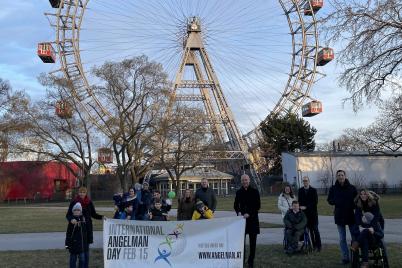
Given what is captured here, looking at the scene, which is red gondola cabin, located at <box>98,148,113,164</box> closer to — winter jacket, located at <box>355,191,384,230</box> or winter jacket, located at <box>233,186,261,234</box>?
winter jacket, located at <box>233,186,261,234</box>

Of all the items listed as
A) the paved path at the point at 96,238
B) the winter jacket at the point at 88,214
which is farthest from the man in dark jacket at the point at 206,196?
A: the paved path at the point at 96,238


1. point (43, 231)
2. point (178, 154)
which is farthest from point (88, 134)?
point (43, 231)

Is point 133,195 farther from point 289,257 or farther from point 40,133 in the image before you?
point 40,133

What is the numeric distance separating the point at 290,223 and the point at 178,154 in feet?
131

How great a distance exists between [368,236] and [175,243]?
332 cm

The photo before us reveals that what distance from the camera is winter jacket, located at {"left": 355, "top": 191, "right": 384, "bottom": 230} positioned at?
920 cm

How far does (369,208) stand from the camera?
9250 mm

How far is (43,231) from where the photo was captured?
18672mm

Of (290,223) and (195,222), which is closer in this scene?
(195,222)

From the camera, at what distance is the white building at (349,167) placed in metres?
58.8

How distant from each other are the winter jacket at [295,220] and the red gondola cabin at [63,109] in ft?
119

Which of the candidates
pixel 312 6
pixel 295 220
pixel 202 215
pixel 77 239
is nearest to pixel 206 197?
pixel 202 215

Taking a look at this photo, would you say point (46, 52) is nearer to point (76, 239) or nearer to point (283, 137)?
point (283, 137)

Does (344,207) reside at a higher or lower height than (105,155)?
lower
